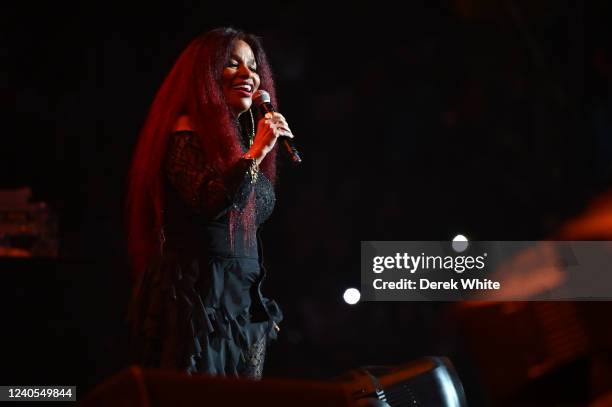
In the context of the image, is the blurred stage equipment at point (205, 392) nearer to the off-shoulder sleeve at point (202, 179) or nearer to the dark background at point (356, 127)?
the off-shoulder sleeve at point (202, 179)

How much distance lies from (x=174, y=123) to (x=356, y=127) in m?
1.83

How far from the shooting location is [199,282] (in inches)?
89.4

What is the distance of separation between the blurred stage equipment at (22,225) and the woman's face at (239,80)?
1.36m

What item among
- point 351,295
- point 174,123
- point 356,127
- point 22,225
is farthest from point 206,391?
point 356,127

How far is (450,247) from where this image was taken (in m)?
3.86

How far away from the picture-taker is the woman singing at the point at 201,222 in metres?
2.22

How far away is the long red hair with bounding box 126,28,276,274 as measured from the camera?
2.29m

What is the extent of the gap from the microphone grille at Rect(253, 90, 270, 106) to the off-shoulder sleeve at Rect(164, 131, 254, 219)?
24cm

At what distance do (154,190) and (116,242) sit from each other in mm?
1427

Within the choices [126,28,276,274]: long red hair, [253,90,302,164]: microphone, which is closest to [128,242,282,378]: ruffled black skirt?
[126,28,276,274]: long red hair

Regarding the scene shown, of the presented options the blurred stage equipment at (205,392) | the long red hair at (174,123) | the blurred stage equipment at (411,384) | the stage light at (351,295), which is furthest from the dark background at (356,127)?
the blurred stage equipment at (205,392)

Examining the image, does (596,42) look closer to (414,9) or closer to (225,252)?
(414,9)

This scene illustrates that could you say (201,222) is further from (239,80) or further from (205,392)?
(205,392)

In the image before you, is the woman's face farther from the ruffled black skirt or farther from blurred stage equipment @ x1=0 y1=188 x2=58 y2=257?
blurred stage equipment @ x1=0 y1=188 x2=58 y2=257
